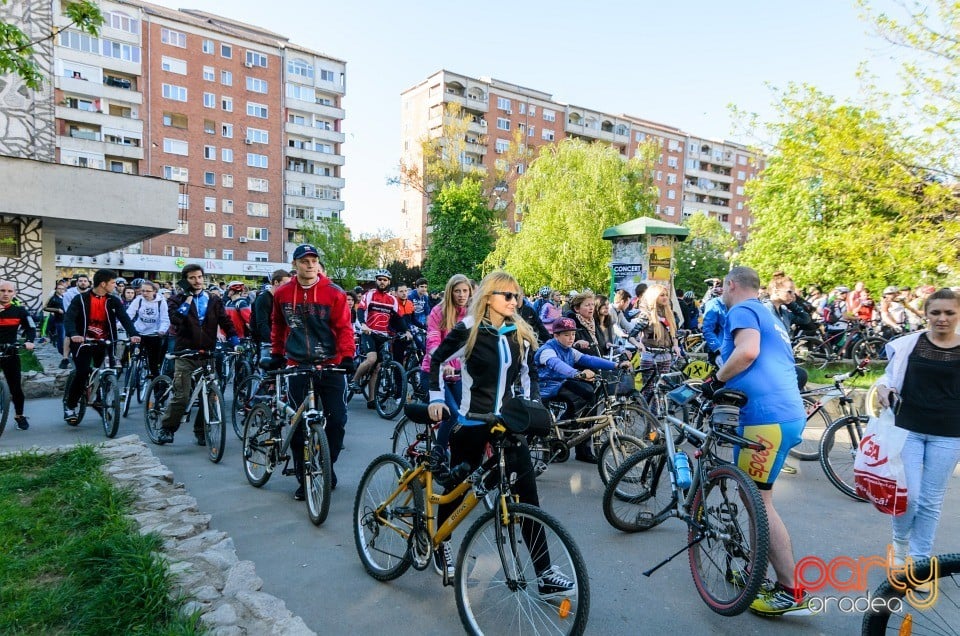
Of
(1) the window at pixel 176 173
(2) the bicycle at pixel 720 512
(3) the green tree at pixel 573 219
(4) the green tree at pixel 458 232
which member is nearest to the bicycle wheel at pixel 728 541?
(2) the bicycle at pixel 720 512

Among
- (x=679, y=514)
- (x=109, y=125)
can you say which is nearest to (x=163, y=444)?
(x=679, y=514)

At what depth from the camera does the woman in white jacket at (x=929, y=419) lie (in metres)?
3.47

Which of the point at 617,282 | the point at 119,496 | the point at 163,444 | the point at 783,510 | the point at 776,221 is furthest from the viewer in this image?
the point at 776,221

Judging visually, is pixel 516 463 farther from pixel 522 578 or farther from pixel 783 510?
pixel 783 510

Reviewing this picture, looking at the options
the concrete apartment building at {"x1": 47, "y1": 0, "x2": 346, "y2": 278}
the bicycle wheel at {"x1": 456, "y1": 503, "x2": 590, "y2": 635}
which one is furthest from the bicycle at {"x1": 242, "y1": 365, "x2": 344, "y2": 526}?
the concrete apartment building at {"x1": 47, "y1": 0, "x2": 346, "y2": 278}

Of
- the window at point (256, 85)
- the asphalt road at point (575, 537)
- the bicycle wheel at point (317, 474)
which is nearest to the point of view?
the asphalt road at point (575, 537)

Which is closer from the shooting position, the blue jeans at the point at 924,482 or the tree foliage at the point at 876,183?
the blue jeans at the point at 924,482

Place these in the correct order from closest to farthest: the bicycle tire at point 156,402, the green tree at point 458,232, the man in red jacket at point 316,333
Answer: the man in red jacket at point 316,333, the bicycle tire at point 156,402, the green tree at point 458,232

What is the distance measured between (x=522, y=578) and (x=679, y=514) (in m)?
1.38

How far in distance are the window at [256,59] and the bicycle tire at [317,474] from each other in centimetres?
5809

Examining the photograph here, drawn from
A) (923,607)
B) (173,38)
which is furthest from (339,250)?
(923,607)

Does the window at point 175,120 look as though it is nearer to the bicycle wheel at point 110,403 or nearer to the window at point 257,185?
the window at point 257,185

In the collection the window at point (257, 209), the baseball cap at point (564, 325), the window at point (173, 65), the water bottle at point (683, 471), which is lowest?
the water bottle at point (683, 471)

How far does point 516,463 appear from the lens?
331 cm
